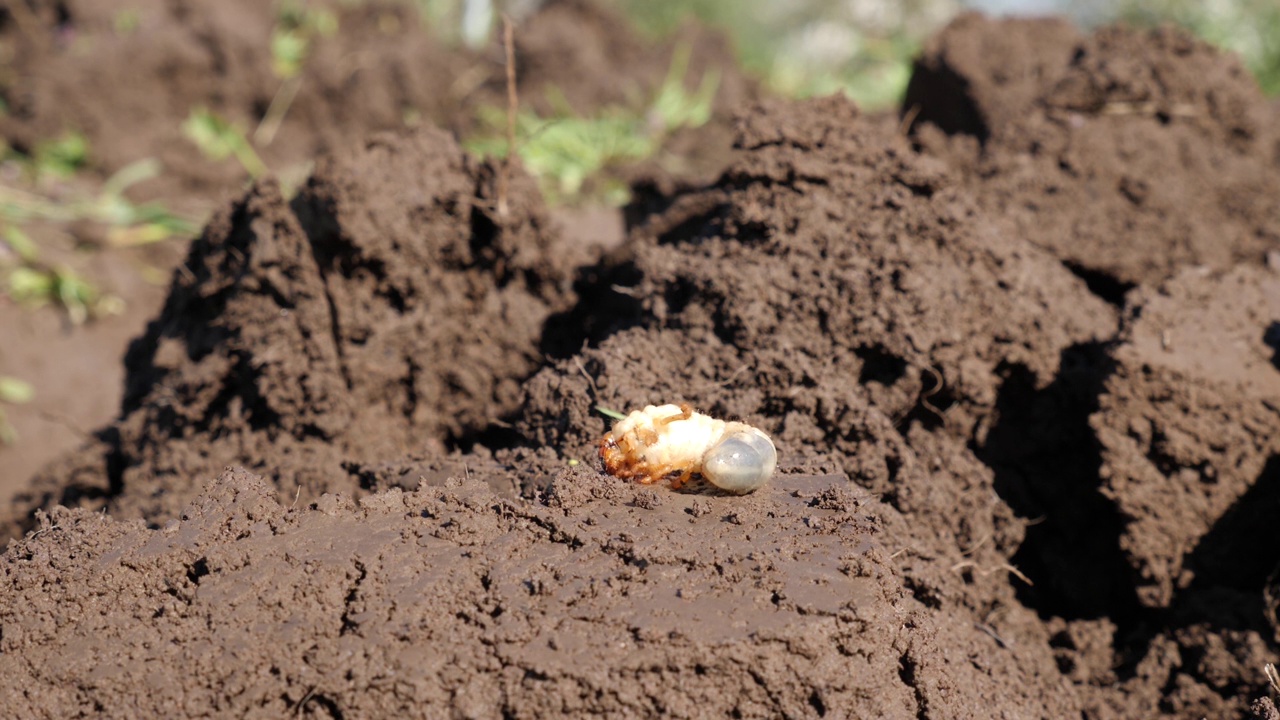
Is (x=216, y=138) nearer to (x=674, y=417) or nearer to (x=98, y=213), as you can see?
(x=98, y=213)

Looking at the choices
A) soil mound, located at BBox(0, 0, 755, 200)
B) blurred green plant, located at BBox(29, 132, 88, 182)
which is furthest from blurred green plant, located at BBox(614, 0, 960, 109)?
blurred green plant, located at BBox(29, 132, 88, 182)

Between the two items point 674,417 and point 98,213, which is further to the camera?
point 98,213

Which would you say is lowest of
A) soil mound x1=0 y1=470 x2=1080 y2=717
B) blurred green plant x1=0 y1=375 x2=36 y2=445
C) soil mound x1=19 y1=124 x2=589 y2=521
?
soil mound x1=0 y1=470 x2=1080 y2=717

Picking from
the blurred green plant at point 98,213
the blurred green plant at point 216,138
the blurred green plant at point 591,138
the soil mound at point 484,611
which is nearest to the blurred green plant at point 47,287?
the blurred green plant at point 98,213

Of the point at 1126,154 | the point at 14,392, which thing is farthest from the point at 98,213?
the point at 1126,154

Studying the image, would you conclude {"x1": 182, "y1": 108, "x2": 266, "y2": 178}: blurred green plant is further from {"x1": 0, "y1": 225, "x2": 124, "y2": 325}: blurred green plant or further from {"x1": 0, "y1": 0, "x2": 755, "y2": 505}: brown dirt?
{"x1": 0, "y1": 225, "x2": 124, "y2": 325}: blurred green plant

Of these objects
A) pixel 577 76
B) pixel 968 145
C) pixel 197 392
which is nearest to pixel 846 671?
pixel 197 392

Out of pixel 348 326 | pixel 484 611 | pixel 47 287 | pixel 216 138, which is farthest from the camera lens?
pixel 216 138
